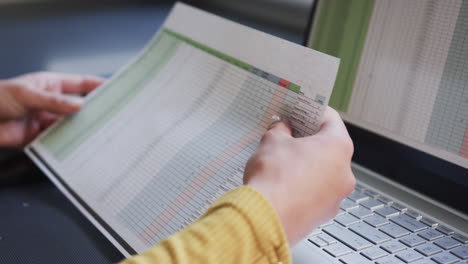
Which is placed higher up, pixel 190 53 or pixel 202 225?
pixel 190 53

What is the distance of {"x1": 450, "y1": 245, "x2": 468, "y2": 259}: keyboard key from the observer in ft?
1.69

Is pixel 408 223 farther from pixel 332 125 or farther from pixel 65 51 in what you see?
pixel 65 51

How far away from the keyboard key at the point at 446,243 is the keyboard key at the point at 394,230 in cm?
3

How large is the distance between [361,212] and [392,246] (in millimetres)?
68

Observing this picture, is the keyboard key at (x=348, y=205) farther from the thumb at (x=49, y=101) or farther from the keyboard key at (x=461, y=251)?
the thumb at (x=49, y=101)

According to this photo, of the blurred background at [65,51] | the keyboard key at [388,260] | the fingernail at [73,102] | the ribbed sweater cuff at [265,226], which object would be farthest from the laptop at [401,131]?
the fingernail at [73,102]

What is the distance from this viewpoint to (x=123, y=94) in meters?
0.74

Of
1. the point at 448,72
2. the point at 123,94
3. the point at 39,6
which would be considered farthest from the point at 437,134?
the point at 39,6

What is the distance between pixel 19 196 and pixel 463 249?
560 mm

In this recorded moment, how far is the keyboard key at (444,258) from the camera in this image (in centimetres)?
50

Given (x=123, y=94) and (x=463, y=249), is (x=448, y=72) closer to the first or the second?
(x=463, y=249)

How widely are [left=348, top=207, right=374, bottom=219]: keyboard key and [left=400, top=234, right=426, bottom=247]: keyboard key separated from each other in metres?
0.05

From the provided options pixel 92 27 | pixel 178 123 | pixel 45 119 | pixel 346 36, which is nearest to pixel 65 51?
pixel 92 27

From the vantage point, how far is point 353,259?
19.6 inches
